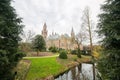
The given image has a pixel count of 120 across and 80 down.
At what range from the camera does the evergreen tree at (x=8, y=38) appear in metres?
9.62

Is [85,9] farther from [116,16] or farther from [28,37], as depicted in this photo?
[28,37]

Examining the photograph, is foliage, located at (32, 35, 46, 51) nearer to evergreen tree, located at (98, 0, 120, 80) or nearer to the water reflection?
the water reflection

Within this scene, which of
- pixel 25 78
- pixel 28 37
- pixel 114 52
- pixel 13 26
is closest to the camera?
pixel 114 52

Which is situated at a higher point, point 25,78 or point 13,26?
point 13,26

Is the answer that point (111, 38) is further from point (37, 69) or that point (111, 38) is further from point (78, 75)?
point (37, 69)

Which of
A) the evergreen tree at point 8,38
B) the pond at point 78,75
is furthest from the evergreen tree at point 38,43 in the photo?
the evergreen tree at point 8,38

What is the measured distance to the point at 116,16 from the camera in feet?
26.8

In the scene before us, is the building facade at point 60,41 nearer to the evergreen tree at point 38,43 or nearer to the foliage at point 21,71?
the evergreen tree at point 38,43

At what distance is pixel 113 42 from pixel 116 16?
162cm

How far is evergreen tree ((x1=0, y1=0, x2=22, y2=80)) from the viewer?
9.62 m

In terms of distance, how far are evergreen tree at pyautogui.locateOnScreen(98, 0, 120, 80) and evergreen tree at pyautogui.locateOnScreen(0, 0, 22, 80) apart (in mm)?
6621

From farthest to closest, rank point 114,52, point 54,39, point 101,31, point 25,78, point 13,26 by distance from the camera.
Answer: point 54,39 → point 25,78 → point 13,26 → point 101,31 → point 114,52

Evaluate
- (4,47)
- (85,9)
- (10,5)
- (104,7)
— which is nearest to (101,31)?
(104,7)

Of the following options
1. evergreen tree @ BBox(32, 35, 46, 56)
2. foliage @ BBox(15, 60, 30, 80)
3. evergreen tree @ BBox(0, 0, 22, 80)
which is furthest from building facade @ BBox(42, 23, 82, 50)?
evergreen tree @ BBox(0, 0, 22, 80)
